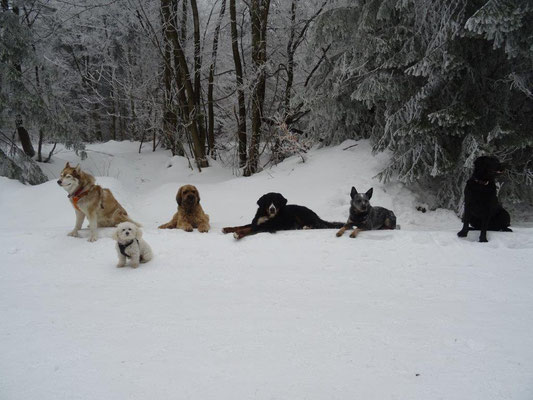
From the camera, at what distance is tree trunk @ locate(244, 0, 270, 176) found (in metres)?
12.8

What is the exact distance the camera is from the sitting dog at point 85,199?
588cm

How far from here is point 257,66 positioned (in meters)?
13.3

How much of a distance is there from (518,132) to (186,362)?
8.68 meters

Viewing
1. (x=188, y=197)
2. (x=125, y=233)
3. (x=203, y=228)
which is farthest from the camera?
(x=188, y=197)

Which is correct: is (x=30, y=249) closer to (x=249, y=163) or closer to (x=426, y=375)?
(x=426, y=375)

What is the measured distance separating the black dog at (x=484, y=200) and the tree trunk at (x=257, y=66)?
9.04 meters

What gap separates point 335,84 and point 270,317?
886cm

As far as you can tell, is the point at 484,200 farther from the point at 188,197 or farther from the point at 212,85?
the point at 212,85

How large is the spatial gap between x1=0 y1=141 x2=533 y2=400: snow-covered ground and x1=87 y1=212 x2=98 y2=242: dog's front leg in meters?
0.16

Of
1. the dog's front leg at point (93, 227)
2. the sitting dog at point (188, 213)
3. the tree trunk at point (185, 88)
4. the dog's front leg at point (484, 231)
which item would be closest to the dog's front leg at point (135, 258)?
the dog's front leg at point (93, 227)

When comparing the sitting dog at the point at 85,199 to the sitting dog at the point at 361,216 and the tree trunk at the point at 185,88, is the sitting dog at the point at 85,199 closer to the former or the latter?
the sitting dog at the point at 361,216

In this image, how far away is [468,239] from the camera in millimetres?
5180

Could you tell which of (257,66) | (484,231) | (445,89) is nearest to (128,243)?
(484,231)

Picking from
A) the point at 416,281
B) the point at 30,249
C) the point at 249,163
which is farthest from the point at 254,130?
the point at 416,281
